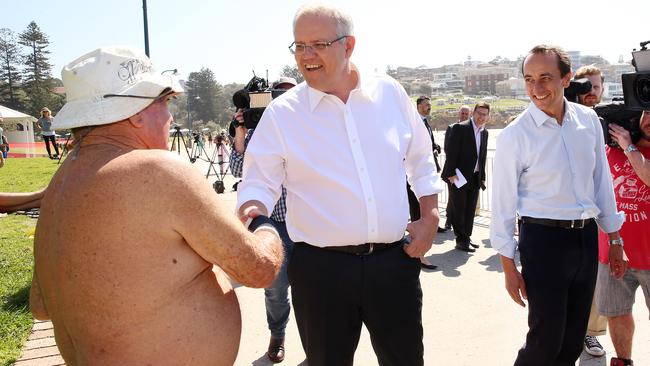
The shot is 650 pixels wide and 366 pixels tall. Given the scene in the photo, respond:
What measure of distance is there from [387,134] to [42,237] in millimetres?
1587

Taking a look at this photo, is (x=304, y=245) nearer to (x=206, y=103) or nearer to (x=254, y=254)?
(x=254, y=254)

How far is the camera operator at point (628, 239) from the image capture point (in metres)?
3.43

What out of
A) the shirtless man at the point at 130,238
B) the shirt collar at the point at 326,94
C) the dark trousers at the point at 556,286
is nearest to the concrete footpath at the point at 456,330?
the dark trousers at the point at 556,286

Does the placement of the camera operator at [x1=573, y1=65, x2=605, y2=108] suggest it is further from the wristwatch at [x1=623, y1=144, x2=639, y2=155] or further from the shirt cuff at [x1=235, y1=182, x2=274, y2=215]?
the shirt cuff at [x1=235, y1=182, x2=274, y2=215]

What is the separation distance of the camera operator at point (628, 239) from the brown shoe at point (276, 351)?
229 cm

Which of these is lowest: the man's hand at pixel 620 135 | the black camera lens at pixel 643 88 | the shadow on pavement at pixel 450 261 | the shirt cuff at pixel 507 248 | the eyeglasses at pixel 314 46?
the shadow on pavement at pixel 450 261

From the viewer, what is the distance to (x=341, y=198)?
259 centimetres

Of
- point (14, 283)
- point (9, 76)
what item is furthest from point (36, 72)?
point (14, 283)

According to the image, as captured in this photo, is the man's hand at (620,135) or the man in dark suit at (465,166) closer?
the man's hand at (620,135)

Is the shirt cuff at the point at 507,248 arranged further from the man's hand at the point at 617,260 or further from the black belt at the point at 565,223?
the man's hand at the point at 617,260

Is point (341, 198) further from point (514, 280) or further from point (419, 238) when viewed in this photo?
point (514, 280)

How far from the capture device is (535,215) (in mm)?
3064

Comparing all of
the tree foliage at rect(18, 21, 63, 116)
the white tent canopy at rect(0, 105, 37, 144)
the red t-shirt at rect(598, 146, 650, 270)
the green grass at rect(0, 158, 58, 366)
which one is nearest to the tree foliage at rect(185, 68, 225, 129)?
the tree foliage at rect(18, 21, 63, 116)

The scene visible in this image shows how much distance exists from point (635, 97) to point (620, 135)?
0.32 m
